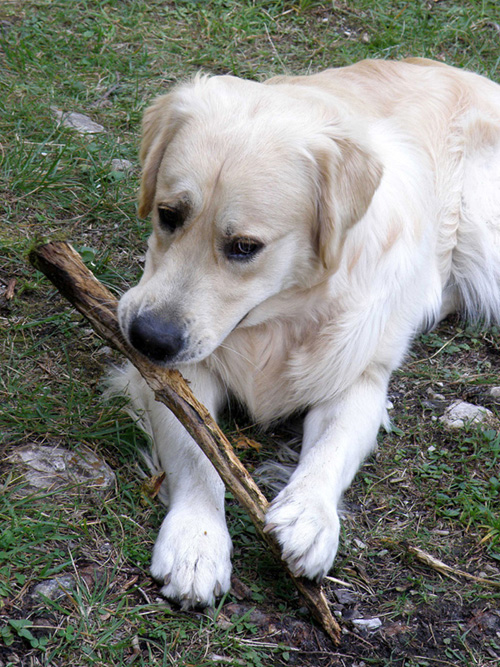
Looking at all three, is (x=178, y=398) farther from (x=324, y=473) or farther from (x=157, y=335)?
(x=324, y=473)

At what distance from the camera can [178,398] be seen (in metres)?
2.43

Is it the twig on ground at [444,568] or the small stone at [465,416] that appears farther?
the small stone at [465,416]

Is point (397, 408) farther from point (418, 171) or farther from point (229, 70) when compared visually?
point (229, 70)

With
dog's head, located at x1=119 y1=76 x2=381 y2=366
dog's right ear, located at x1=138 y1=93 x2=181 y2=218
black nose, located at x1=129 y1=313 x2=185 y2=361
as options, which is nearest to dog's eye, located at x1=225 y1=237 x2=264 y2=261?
dog's head, located at x1=119 y1=76 x2=381 y2=366

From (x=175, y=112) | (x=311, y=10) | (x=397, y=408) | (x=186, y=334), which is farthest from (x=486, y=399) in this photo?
(x=311, y=10)

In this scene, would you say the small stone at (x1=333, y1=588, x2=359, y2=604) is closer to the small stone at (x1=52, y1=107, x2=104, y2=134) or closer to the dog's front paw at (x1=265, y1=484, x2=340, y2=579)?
the dog's front paw at (x1=265, y1=484, x2=340, y2=579)

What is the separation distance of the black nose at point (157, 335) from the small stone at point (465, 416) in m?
1.29

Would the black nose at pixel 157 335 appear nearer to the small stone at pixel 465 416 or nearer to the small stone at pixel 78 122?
the small stone at pixel 465 416

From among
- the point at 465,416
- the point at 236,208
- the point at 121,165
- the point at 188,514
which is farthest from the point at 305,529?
the point at 121,165

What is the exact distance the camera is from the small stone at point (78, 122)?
4406 mm

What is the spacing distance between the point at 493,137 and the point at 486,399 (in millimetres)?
1510

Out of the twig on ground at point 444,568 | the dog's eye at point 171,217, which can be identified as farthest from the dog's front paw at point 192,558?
the dog's eye at point 171,217

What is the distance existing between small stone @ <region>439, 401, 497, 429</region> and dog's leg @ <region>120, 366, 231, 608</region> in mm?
952

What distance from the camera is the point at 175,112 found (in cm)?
281
